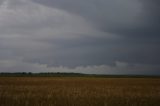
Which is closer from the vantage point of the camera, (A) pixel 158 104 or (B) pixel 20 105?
(B) pixel 20 105

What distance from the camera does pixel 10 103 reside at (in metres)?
15.2

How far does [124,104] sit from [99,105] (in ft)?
5.05

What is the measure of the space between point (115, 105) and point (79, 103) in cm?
203

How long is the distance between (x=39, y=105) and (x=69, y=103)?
187 cm

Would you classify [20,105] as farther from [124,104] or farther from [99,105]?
[124,104]

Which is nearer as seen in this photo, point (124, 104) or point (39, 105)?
point (39, 105)

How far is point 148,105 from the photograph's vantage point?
52.0 feet

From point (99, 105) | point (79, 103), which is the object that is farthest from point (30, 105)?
point (99, 105)

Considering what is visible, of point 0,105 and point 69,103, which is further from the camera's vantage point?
point 69,103

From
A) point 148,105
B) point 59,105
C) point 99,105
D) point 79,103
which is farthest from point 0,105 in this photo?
point 148,105

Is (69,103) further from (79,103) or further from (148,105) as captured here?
(148,105)

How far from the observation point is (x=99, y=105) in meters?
15.4

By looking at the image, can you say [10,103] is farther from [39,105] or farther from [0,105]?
[39,105]

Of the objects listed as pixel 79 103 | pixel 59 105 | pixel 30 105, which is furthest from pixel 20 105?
pixel 79 103
